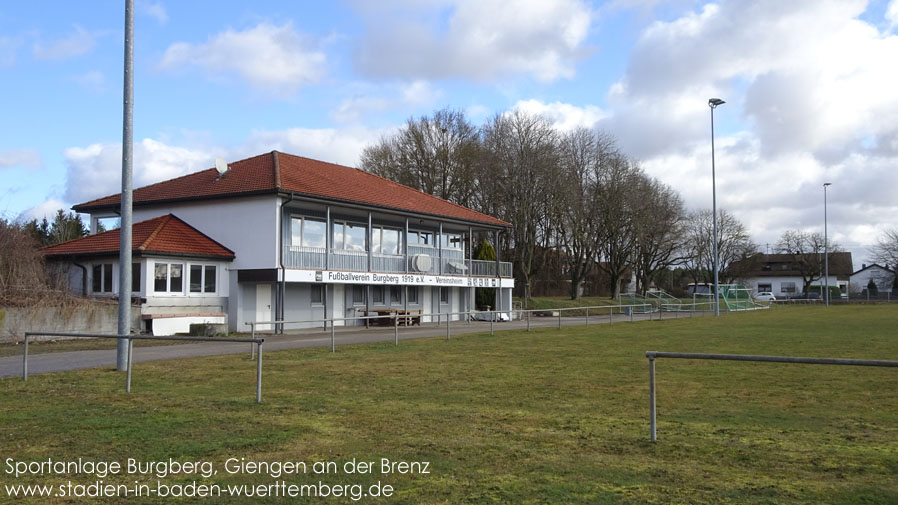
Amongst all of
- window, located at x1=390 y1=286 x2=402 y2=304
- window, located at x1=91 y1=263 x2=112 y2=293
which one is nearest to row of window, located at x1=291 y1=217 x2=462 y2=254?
window, located at x1=390 y1=286 x2=402 y2=304

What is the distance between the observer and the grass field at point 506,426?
6109 mm

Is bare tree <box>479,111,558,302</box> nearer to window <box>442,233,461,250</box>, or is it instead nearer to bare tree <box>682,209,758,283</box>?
window <box>442,233,461,250</box>

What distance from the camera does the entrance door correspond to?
103 ft

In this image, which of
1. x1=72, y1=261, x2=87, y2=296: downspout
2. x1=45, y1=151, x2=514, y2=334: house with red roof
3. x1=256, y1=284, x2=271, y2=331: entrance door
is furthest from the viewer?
x1=256, y1=284, x2=271, y2=331: entrance door

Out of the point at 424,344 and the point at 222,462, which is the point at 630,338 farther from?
the point at 222,462

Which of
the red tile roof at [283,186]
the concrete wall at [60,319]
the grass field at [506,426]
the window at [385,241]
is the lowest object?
the grass field at [506,426]

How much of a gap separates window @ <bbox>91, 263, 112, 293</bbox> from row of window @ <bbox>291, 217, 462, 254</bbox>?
7296mm

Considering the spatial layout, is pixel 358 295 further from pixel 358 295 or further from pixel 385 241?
pixel 385 241

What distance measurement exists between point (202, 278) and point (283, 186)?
189 inches

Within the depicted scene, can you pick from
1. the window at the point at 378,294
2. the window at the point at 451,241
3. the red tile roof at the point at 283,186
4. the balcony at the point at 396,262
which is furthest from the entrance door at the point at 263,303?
the window at the point at 451,241

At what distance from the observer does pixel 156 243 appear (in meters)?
28.3

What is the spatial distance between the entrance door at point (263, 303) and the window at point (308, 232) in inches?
90.1

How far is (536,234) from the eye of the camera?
196 feet

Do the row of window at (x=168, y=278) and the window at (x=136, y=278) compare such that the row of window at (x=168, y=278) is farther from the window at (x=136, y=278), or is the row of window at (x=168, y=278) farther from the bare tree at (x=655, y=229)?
the bare tree at (x=655, y=229)
